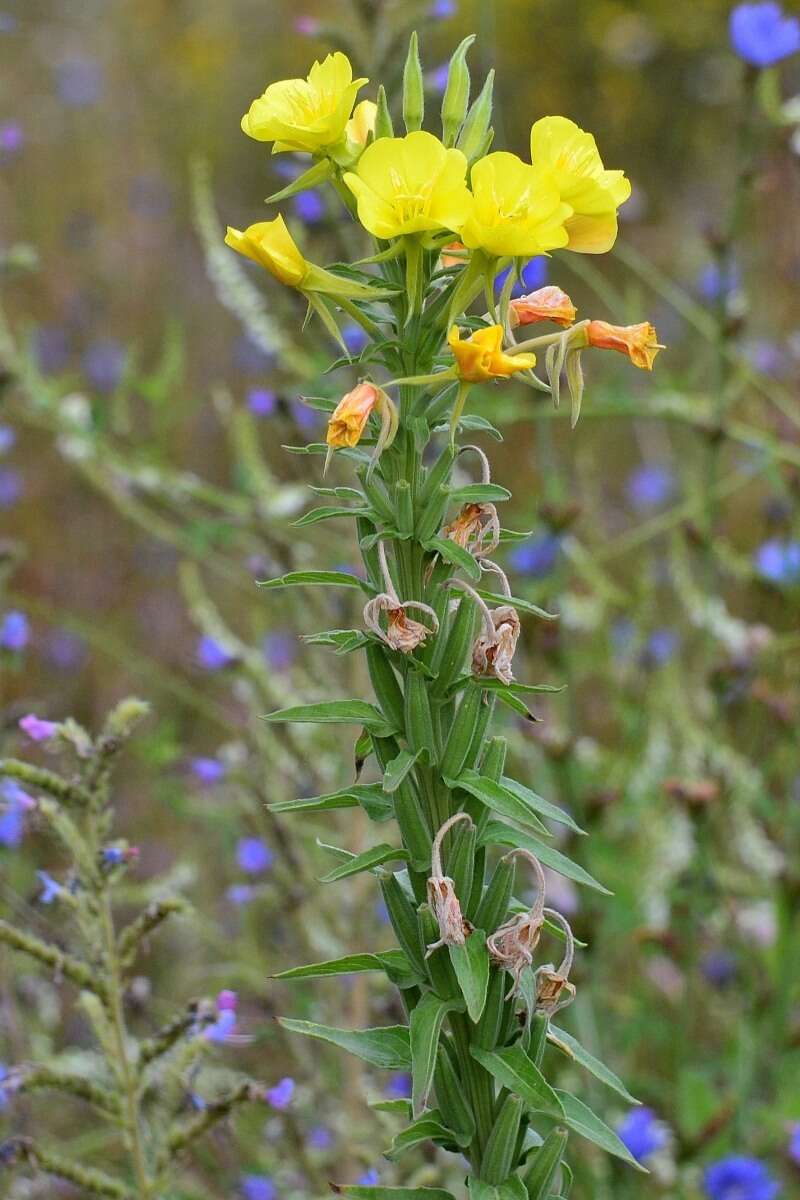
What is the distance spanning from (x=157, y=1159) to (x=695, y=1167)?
4.06 feet

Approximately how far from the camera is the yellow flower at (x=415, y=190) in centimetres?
82

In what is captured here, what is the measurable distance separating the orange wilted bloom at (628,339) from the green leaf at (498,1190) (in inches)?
22.0

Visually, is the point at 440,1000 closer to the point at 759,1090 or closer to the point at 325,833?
the point at 325,833

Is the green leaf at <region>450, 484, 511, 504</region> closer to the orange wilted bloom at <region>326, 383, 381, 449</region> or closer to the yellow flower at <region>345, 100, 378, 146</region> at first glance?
the orange wilted bloom at <region>326, 383, 381, 449</region>

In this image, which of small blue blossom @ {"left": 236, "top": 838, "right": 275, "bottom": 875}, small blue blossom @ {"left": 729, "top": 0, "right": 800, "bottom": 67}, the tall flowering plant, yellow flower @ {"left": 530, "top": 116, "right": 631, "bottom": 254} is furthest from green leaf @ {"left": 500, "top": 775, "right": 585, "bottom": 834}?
small blue blossom @ {"left": 729, "top": 0, "right": 800, "bottom": 67}

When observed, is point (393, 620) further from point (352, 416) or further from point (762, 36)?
point (762, 36)

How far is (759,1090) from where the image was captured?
252cm

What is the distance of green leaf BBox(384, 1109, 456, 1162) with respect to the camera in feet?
2.89

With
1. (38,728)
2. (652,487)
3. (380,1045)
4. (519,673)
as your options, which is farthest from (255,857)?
(652,487)

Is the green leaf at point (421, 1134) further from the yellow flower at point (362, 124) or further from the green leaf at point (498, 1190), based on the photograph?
the yellow flower at point (362, 124)

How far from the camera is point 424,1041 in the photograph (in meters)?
0.83

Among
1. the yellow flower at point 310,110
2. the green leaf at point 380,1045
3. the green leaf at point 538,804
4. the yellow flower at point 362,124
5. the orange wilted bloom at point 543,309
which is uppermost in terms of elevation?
the yellow flower at point 310,110

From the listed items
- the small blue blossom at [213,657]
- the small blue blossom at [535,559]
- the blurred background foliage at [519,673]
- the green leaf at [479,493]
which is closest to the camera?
the green leaf at [479,493]

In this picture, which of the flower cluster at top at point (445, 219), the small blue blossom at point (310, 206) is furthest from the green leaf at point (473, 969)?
the small blue blossom at point (310, 206)
